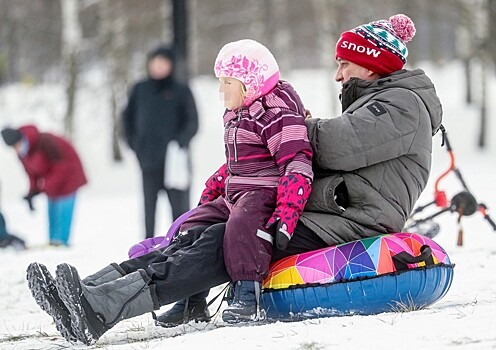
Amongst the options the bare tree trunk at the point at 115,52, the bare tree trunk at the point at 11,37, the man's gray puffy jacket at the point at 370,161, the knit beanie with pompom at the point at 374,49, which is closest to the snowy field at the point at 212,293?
the man's gray puffy jacket at the point at 370,161

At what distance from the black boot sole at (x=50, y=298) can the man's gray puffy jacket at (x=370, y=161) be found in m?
1.14

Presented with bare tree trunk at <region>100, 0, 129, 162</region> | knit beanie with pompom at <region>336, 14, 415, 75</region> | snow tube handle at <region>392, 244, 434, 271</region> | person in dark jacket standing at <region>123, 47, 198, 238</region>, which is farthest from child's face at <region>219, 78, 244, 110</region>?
bare tree trunk at <region>100, 0, 129, 162</region>

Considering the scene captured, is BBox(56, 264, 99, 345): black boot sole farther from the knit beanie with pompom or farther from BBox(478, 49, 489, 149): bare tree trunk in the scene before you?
BBox(478, 49, 489, 149): bare tree trunk

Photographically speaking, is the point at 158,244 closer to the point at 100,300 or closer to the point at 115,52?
the point at 100,300

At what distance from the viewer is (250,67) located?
14.1 ft

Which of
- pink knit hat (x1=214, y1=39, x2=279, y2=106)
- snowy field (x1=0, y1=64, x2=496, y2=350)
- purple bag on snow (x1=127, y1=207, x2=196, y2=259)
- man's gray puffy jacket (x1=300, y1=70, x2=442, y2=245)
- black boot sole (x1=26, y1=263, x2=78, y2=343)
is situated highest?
pink knit hat (x1=214, y1=39, x2=279, y2=106)

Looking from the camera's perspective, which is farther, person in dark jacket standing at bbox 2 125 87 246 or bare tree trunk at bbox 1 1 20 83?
bare tree trunk at bbox 1 1 20 83

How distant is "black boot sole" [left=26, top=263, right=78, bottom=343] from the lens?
3.85m

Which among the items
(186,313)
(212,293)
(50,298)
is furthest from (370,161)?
(212,293)

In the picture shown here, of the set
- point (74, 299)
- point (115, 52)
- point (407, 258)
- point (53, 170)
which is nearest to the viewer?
point (74, 299)

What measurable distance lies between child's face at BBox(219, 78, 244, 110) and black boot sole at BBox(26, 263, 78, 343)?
1168 millimetres

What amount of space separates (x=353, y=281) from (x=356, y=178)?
0.47 m

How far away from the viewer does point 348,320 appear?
364 centimetres

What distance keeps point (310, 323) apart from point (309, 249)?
606 millimetres
